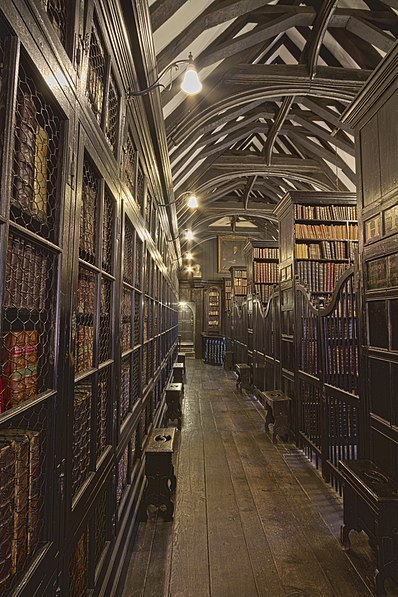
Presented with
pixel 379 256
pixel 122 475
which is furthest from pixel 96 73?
pixel 122 475

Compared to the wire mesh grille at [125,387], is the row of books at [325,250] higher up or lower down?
higher up

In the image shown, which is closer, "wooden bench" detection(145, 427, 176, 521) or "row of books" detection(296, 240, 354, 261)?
"wooden bench" detection(145, 427, 176, 521)

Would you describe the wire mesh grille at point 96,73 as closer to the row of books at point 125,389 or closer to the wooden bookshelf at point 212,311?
the row of books at point 125,389

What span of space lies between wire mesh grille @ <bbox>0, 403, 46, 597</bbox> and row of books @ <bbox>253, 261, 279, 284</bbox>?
599 centimetres

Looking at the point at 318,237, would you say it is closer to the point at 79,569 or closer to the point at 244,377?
the point at 244,377

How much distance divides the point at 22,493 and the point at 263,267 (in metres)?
6.25

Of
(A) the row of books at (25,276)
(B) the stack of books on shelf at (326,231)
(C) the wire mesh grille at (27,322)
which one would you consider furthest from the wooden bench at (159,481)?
(B) the stack of books on shelf at (326,231)

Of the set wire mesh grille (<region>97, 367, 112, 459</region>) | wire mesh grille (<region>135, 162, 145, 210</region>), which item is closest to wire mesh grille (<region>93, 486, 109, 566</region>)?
wire mesh grille (<region>97, 367, 112, 459</region>)

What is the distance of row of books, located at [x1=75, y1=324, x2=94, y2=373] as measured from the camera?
128cm

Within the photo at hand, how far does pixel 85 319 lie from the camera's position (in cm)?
142

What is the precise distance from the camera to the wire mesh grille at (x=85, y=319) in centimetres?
130

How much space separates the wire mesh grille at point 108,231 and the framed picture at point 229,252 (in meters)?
11.6

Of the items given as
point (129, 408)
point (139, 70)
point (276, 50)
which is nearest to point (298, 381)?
point (129, 408)

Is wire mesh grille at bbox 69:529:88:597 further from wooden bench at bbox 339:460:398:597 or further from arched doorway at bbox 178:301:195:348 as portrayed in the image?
arched doorway at bbox 178:301:195:348
